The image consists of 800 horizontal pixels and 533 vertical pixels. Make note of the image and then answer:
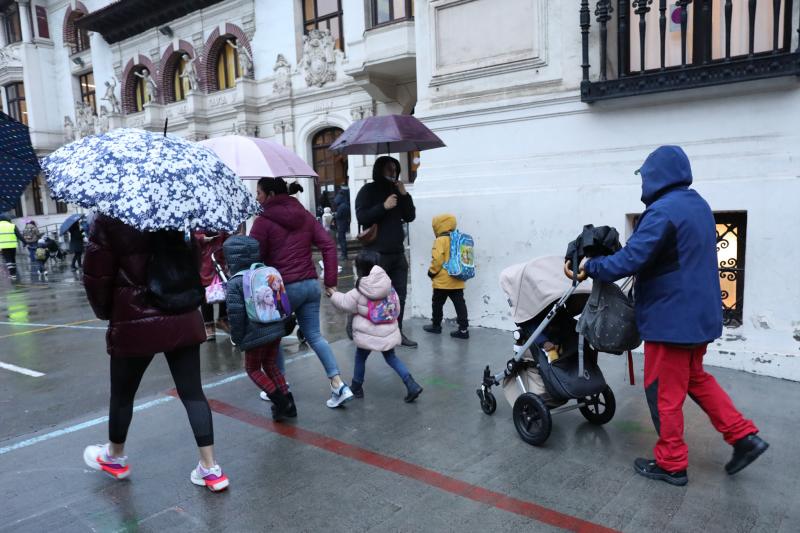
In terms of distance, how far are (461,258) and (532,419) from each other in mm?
2630

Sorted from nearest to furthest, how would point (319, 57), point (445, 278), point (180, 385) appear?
point (180, 385), point (445, 278), point (319, 57)

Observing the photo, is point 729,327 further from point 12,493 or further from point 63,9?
point 63,9

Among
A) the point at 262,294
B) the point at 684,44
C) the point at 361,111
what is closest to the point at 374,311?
the point at 262,294

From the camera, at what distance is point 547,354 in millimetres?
3709

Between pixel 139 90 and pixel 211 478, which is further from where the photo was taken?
pixel 139 90

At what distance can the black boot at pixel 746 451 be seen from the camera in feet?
10.2

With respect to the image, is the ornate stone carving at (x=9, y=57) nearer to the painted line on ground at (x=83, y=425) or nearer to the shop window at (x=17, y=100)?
the shop window at (x=17, y=100)

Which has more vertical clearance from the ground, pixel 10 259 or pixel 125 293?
pixel 125 293

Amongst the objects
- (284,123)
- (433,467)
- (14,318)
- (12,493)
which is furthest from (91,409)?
(284,123)

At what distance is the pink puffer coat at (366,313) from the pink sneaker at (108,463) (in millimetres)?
1721

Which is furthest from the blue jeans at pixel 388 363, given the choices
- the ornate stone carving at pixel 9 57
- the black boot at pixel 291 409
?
the ornate stone carving at pixel 9 57

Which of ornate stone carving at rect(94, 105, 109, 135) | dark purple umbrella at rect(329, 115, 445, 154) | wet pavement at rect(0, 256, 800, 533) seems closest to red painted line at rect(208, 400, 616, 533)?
wet pavement at rect(0, 256, 800, 533)

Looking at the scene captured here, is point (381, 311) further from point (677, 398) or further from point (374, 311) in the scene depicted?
point (677, 398)

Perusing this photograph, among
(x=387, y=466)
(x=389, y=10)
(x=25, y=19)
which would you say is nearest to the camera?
(x=387, y=466)
